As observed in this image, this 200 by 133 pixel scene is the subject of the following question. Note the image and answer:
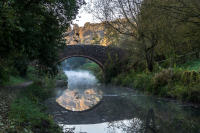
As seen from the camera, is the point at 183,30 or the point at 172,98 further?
the point at 172,98

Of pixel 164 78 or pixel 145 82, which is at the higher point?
pixel 164 78

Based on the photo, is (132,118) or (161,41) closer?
(132,118)

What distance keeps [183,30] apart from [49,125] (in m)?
5.51

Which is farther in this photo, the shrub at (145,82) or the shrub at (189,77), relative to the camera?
the shrub at (145,82)

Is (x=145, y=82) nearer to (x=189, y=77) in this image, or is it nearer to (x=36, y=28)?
(x=189, y=77)

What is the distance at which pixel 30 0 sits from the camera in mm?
6516

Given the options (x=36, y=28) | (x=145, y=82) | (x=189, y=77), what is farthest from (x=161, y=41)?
(x=36, y=28)

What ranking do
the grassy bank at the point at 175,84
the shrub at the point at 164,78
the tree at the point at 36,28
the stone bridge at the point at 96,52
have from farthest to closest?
the stone bridge at the point at 96,52 < the shrub at the point at 164,78 < the grassy bank at the point at 175,84 < the tree at the point at 36,28

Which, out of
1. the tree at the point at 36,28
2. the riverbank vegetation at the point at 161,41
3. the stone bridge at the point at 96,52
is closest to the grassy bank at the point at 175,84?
the riverbank vegetation at the point at 161,41

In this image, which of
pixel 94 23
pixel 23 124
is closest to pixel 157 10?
pixel 23 124

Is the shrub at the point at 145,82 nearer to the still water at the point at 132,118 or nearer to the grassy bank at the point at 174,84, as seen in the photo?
the grassy bank at the point at 174,84

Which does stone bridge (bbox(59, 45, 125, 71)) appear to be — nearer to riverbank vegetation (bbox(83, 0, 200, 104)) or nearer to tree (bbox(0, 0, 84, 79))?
riverbank vegetation (bbox(83, 0, 200, 104))

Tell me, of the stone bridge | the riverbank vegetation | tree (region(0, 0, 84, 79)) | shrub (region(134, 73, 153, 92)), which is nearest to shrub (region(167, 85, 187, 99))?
the riverbank vegetation

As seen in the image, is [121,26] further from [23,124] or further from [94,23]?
[23,124]
